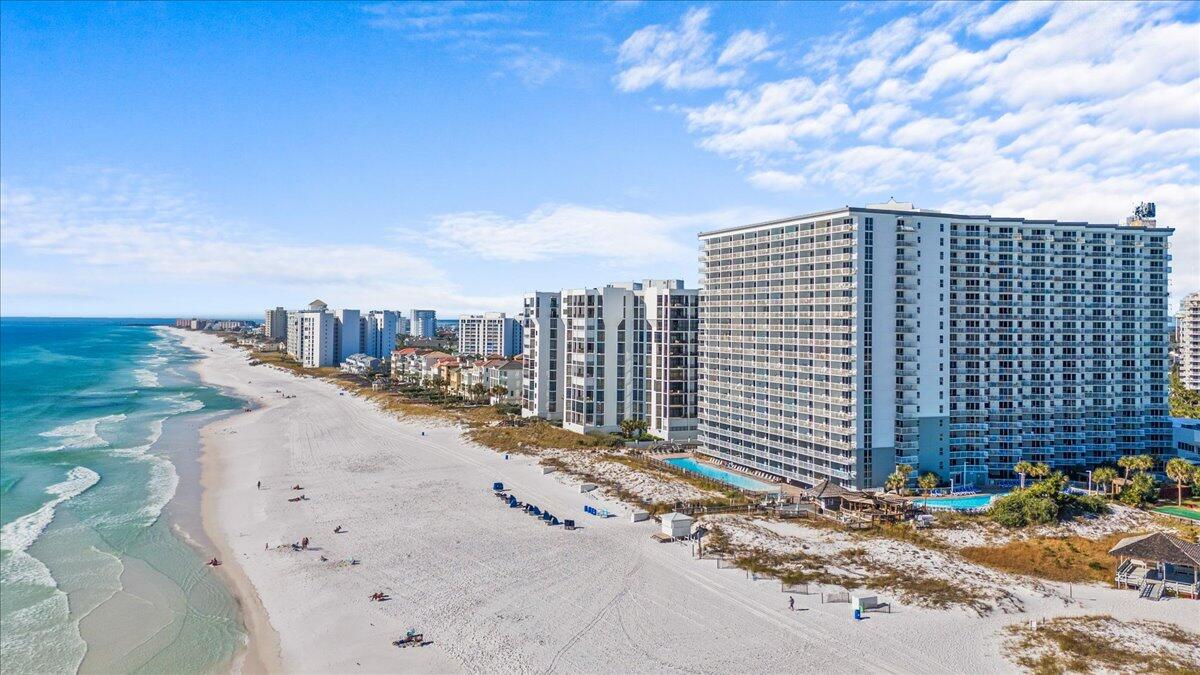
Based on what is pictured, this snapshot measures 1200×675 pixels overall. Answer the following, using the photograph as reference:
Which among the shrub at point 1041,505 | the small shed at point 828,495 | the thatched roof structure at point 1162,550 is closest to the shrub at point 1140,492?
the shrub at point 1041,505

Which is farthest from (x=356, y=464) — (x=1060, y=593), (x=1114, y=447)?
(x=1114, y=447)

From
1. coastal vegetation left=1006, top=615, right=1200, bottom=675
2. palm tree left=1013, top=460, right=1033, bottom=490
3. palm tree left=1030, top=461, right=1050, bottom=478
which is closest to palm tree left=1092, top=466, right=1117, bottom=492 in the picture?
palm tree left=1030, top=461, right=1050, bottom=478

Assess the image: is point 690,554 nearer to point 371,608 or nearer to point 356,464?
point 371,608

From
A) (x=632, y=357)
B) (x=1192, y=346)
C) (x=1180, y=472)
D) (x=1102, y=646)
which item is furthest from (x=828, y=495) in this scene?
(x=1192, y=346)

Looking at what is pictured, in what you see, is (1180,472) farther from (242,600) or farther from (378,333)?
(378,333)

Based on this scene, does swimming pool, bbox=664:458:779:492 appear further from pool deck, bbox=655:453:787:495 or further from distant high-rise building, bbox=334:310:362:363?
distant high-rise building, bbox=334:310:362:363

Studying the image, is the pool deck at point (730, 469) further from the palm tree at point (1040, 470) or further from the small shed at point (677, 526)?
the palm tree at point (1040, 470)
